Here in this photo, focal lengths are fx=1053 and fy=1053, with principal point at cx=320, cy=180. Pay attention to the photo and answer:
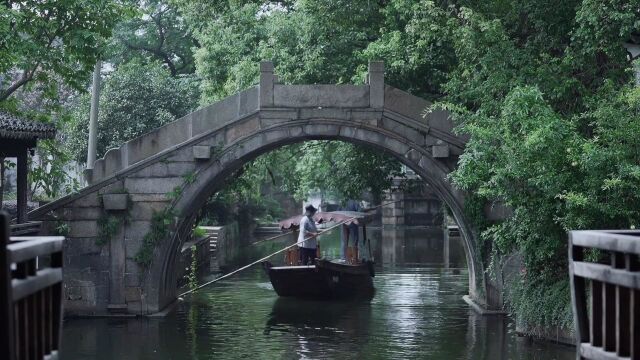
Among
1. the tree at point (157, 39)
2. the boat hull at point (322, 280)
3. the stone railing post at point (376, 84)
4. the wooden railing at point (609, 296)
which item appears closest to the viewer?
the wooden railing at point (609, 296)

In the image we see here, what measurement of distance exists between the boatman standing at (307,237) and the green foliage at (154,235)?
505 cm

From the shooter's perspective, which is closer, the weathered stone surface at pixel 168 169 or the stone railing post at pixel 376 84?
the stone railing post at pixel 376 84

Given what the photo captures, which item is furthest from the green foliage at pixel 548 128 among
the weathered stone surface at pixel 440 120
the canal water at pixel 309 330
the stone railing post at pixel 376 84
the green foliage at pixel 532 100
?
the stone railing post at pixel 376 84

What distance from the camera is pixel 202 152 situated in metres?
19.0

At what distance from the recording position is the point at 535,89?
14484mm

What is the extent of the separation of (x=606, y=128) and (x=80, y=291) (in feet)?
33.2

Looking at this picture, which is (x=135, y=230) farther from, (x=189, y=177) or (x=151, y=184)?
→ (x=189, y=177)

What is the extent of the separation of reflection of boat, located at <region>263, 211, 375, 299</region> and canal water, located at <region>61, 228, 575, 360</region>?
1.27 ft

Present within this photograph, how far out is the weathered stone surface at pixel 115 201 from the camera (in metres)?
19.0

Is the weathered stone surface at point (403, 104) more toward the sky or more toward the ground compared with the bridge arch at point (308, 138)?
more toward the sky

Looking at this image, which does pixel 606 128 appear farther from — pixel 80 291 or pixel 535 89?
pixel 80 291

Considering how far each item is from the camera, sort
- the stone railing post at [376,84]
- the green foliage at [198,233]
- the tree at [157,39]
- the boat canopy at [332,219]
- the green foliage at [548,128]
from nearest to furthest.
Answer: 1. the green foliage at [548,128]
2. the stone railing post at [376,84]
3. the boat canopy at [332,219]
4. the green foliage at [198,233]
5. the tree at [157,39]

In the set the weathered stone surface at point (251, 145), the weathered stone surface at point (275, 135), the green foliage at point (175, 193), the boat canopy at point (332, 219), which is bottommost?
the boat canopy at point (332, 219)

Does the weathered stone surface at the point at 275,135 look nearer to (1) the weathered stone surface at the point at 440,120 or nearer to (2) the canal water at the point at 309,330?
(1) the weathered stone surface at the point at 440,120
